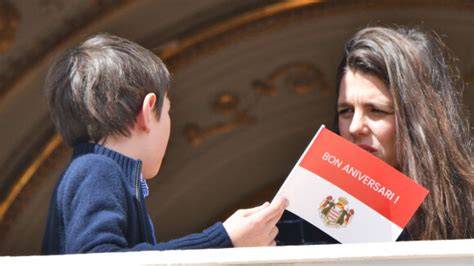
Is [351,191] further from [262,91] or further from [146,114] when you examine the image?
[262,91]

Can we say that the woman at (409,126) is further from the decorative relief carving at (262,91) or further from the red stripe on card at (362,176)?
the decorative relief carving at (262,91)

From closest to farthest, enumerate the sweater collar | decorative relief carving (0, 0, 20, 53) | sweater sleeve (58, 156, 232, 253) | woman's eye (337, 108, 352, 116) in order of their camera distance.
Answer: sweater sleeve (58, 156, 232, 253)
the sweater collar
woman's eye (337, 108, 352, 116)
decorative relief carving (0, 0, 20, 53)

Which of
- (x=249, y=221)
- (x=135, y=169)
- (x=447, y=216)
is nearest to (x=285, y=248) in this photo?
(x=249, y=221)

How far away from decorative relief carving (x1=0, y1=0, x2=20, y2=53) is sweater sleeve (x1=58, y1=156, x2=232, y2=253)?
3.37 ft

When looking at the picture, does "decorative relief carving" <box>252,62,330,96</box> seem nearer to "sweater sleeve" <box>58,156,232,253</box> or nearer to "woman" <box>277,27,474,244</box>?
"woman" <box>277,27,474,244</box>

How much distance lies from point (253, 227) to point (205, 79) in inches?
46.1

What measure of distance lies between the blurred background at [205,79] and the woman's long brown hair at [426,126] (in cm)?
46

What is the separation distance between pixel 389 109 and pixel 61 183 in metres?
0.75

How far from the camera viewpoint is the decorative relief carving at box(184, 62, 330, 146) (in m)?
3.28

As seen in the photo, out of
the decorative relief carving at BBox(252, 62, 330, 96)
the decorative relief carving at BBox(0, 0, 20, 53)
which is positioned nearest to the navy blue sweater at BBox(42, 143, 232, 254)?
the decorative relief carving at BBox(0, 0, 20, 53)

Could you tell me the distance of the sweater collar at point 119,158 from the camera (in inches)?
88.1

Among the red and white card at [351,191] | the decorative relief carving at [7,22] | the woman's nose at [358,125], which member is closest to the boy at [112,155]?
the red and white card at [351,191]

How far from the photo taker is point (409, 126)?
2637 millimetres

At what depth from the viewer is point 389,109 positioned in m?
2.65
